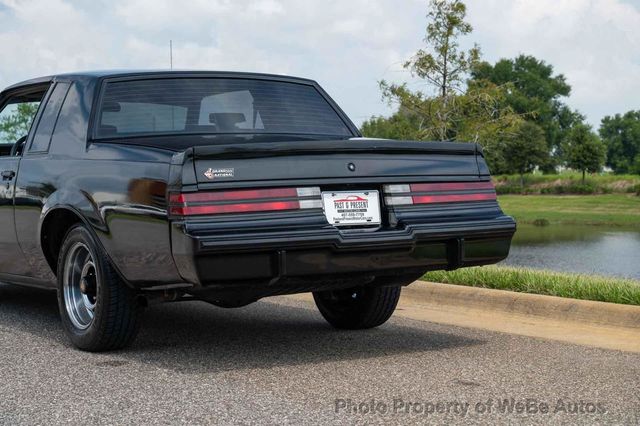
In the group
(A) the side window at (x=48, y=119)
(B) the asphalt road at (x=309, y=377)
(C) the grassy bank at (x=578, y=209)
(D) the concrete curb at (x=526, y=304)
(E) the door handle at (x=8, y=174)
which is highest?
(A) the side window at (x=48, y=119)

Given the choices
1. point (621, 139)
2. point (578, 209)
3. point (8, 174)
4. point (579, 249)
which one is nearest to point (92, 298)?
point (8, 174)

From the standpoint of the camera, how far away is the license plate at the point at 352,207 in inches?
210

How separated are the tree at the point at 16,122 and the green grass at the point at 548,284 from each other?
3.64m

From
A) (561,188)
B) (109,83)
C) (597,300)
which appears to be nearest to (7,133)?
(109,83)

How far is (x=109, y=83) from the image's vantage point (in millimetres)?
6355

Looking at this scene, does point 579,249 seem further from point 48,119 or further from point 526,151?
point 526,151

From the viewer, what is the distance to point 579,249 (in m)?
26.0

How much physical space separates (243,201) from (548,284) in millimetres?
3514

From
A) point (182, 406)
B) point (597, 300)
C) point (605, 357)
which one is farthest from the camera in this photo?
point (597, 300)

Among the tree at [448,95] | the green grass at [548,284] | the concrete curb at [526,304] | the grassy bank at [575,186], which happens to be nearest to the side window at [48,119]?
the concrete curb at [526,304]

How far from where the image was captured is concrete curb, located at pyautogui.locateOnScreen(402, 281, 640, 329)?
6.72 meters

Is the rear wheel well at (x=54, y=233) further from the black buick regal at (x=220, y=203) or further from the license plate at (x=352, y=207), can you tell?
the license plate at (x=352, y=207)

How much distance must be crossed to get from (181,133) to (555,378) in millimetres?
2657

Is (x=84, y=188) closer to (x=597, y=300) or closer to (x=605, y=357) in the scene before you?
(x=605, y=357)
